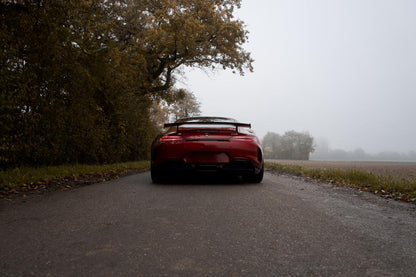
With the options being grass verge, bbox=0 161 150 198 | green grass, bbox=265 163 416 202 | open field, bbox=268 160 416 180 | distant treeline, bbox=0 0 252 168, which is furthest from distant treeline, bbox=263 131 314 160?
grass verge, bbox=0 161 150 198

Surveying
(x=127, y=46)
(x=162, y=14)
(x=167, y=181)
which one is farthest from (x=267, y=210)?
(x=127, y=46)

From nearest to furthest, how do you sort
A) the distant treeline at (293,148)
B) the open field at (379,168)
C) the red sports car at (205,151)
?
the red sports car at (205,151), the open field at (379,168), the distant treeline at (293,148)

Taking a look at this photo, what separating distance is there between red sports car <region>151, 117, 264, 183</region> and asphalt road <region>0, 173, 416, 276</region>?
3.98 ft

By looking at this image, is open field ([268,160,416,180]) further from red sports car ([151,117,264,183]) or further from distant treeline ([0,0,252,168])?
distant treeline ([0,0,252,168])

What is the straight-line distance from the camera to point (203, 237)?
2682 mm

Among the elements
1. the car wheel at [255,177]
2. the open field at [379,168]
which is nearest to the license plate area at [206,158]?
the car wheel at [255,177]

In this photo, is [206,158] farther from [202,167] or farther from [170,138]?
[170,138]

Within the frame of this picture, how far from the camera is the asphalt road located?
80.7 inches

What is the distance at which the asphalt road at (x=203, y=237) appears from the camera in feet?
6.73

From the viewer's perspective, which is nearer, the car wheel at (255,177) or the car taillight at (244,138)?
the car taillight at (244,138)

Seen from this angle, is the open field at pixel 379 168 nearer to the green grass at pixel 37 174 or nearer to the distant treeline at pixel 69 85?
the green grass at pixel 37 174

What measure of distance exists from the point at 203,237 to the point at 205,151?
10.1ft

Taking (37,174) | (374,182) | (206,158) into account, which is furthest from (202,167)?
(374,182)

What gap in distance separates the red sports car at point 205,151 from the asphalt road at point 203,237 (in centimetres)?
121
